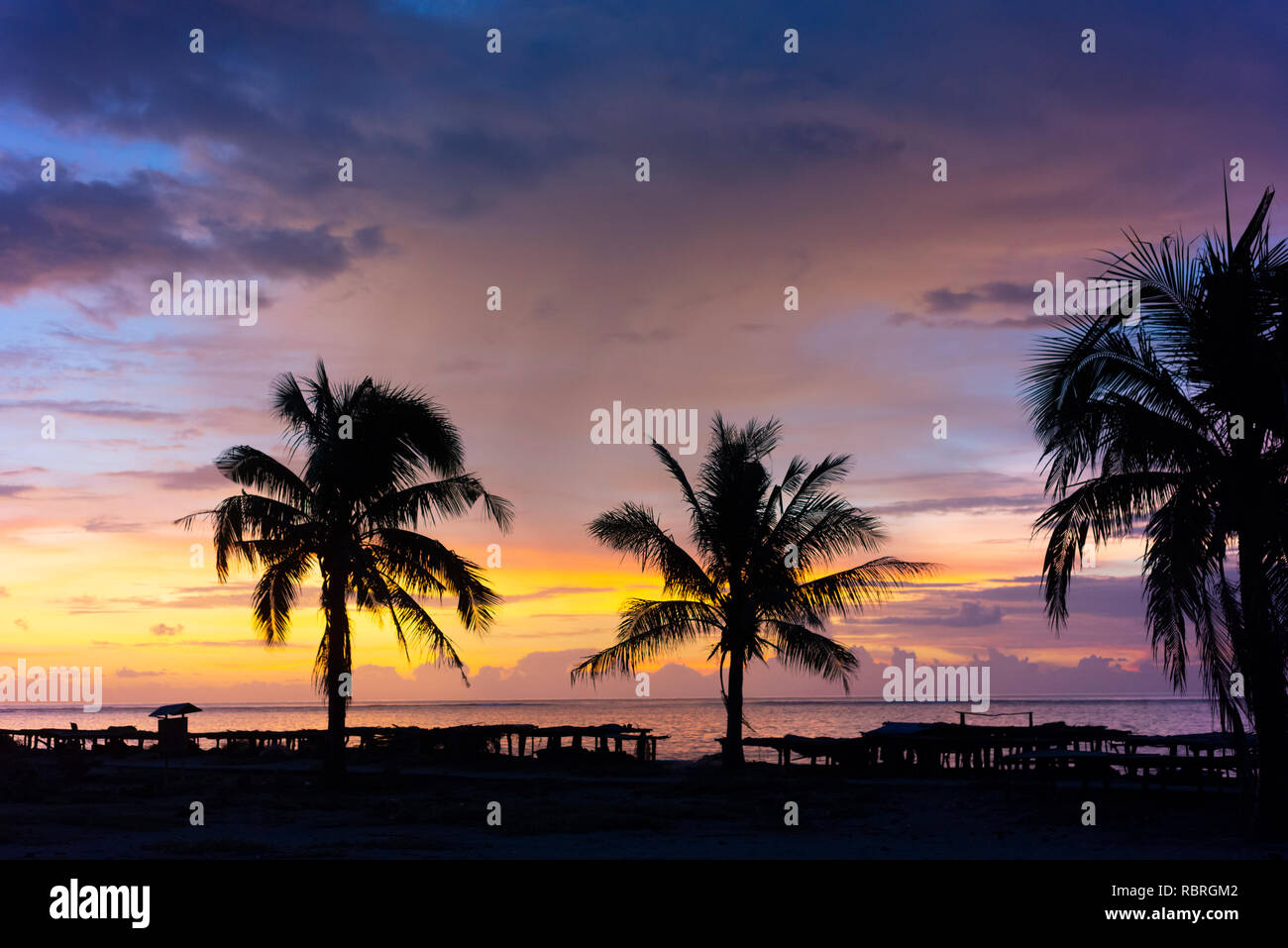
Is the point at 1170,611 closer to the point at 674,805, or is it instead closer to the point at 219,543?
the point at 674,805

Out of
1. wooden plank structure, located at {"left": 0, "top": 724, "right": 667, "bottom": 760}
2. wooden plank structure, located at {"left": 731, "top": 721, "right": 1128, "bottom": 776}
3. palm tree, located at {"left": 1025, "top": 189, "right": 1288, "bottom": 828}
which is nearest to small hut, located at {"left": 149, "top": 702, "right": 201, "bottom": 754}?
wooden plank structure, located at {"left": 0, "top": 724, "right": 667, "bottom": 760}

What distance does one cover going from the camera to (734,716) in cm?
3312

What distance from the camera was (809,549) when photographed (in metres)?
32.2

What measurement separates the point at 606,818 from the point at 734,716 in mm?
12340

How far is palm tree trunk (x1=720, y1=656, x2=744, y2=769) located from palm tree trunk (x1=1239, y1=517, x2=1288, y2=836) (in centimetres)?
1685

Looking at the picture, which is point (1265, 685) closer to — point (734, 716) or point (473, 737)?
point (734, 716)

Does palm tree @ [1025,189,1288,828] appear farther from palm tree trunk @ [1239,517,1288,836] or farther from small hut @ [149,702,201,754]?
small hut @ [149,702,201,754]

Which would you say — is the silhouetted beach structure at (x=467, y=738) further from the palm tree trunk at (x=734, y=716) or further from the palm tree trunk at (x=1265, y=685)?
the palm tree trunk at (x=1265, y=685)

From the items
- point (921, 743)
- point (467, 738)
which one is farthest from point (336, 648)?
point (921, 743)

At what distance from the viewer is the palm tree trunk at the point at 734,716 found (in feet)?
106

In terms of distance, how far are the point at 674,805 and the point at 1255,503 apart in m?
13.6

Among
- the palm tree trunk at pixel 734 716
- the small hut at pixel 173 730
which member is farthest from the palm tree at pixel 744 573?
the small hut at pixel 173 730
